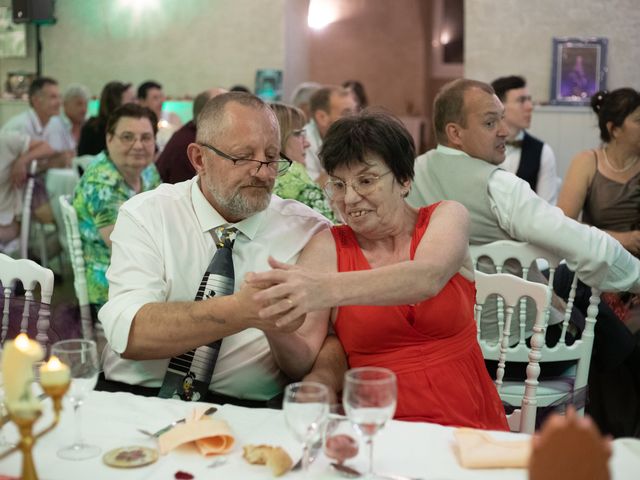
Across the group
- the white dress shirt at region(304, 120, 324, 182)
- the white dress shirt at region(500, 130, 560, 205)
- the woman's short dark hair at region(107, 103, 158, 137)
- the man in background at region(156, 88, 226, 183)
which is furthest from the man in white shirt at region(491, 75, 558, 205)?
the woman's short dark hair at region(107, 103, 158, 137)

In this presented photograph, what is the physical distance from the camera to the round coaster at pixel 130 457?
1.47 m

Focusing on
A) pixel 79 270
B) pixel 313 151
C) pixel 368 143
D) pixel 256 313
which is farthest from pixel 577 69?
pixel 256 313

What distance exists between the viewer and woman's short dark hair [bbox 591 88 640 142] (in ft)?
13.0

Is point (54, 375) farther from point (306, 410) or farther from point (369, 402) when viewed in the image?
point (369, 402)

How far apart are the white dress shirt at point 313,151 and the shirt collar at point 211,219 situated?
2.89 m

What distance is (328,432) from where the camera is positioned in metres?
1.52

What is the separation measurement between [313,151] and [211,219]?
3215 mm

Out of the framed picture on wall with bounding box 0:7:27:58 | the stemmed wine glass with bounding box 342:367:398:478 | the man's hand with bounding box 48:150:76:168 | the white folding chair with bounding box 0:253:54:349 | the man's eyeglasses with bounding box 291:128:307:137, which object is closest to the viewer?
the stemmed wine glass with bounding box 342:367:398:478

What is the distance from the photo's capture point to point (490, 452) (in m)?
1.47

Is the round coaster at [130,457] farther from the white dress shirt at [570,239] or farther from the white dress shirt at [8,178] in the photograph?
the white dress shirt at [8,178]

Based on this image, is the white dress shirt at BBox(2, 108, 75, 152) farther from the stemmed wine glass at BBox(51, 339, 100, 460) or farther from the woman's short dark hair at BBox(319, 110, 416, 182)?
the stemmed wine glass at BBox(51, 339, 100, 460)

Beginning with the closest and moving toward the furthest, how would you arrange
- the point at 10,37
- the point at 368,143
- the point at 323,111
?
the point at 368,143
the point at 323,111
the point at 10,37

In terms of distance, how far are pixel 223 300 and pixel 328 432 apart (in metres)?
0.57

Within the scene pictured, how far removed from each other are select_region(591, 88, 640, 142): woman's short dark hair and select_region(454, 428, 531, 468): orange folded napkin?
2.84 metres
